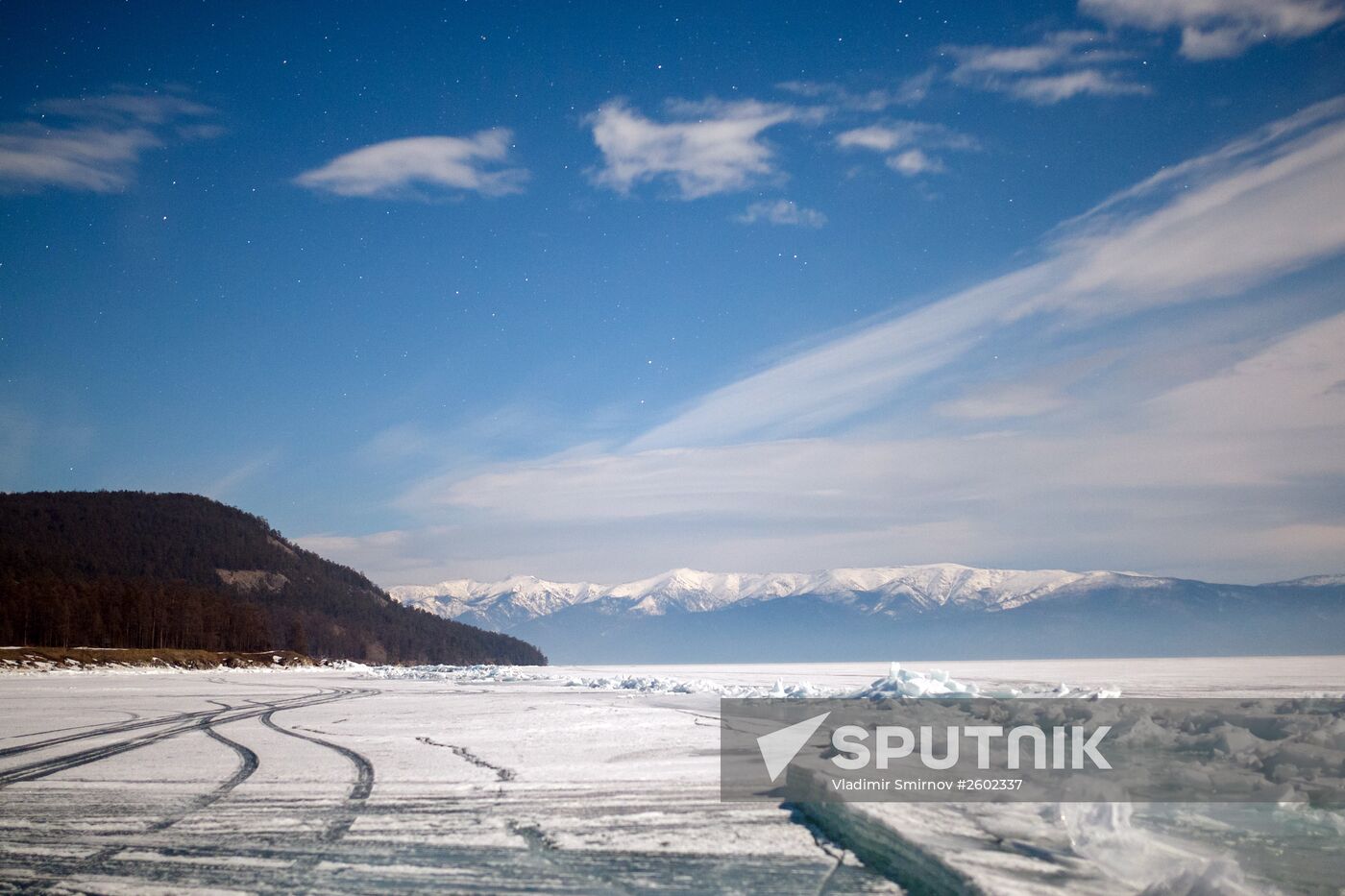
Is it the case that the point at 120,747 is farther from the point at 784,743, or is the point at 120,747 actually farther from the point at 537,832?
the point at 784,743

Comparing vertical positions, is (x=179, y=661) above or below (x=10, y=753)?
below

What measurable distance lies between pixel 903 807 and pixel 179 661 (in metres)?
83.1

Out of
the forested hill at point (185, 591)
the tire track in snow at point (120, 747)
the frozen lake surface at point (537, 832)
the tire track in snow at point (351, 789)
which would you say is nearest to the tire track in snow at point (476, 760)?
the frozen lake surface at point (537, 832)

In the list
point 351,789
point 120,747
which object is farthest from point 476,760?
point 120,747

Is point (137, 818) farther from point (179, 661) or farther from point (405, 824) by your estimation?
point (179, 661)

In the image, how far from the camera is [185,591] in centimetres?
10819

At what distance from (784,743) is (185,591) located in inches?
4745

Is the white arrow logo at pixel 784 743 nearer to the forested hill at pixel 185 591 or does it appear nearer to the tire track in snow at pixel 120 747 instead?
the tire track in snow at pixel 120 747

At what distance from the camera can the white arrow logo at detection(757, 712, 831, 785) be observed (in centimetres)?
959

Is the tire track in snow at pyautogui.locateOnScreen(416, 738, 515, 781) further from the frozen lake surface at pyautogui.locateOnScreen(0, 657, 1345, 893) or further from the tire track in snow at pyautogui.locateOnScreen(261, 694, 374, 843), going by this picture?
the tire track in snow at pyautogui.locateOnScreen(261, 694, 374, 843)

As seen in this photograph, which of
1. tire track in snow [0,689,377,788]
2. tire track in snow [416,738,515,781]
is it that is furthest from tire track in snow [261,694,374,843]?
tire track in snow [0,689,377,788]

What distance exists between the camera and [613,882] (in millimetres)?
5195

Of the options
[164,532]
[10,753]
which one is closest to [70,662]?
[10,753]

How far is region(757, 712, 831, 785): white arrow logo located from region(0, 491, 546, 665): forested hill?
99.0 metres
